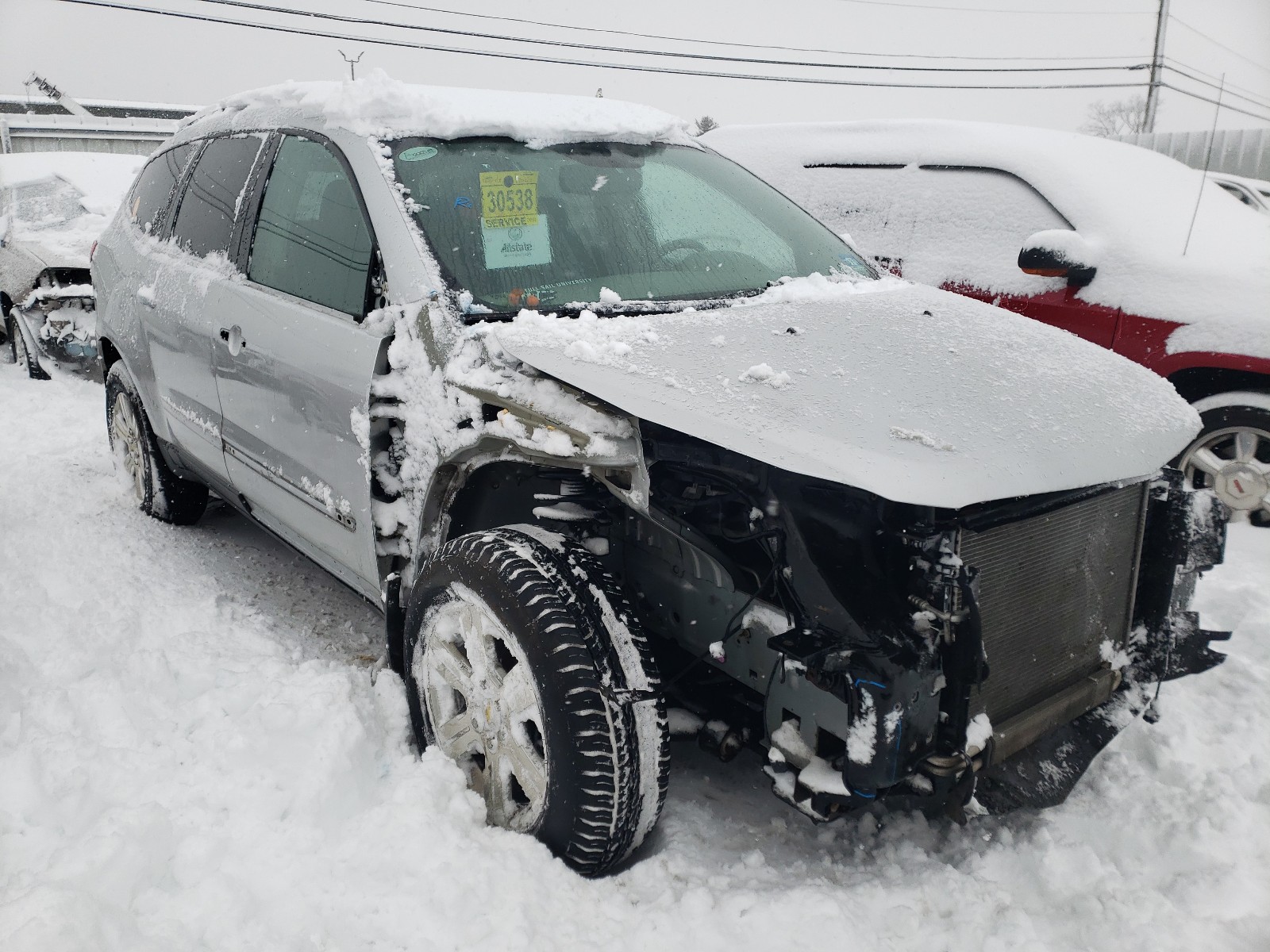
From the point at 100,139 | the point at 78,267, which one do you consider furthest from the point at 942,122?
the point at 100,139

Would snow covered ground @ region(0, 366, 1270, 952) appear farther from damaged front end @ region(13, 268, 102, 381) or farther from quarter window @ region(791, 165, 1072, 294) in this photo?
damaged front end @ region(13, 268, 102, 381)

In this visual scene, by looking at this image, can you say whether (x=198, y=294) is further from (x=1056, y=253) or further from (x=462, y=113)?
(x=1056, y=253)

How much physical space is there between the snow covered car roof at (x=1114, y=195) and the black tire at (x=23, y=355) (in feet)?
20.2

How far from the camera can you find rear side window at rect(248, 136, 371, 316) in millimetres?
2633

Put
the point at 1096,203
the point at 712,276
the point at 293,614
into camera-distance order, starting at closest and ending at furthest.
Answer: the point at 712,276 < the point at 293,614 < the point at 1096,203

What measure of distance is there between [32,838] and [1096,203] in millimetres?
4809

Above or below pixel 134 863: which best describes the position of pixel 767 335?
above

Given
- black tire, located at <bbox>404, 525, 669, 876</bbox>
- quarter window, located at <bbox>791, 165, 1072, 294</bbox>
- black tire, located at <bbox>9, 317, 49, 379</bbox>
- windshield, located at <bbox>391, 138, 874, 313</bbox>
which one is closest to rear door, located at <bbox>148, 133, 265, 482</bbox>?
windshield, located at <bbox>391, 138, 874, 313</bbox>

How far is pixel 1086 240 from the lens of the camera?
4.14 meters

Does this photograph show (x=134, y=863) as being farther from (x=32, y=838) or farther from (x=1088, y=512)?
(x=1088, y=512)

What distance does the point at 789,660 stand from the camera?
1929 mm

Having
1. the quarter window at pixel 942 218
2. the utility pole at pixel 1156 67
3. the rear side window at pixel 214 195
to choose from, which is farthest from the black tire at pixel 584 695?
the utility pole at pixel 1156 67

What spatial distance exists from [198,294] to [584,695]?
2290 mm

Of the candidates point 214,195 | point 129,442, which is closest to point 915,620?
point 214,195
